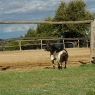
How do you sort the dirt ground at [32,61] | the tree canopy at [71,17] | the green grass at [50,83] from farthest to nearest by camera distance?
the tree canopy at [71,17]
the dirt ground at [32,61]
the green grass at [50,83]

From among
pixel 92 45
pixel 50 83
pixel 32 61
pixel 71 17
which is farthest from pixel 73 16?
pixel 50 83

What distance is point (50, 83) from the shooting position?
8758 millimetres

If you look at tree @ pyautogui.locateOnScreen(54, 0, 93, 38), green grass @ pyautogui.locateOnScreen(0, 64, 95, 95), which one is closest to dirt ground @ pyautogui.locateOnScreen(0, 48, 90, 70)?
green grass @ pyautogui.locateOnScreen(0, 64, 95, 95)

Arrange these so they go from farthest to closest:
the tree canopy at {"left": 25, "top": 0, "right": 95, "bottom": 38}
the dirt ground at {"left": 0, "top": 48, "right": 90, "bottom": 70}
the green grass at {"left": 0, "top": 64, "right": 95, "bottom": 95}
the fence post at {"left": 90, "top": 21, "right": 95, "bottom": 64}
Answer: the tree canopy at {"left": 25, "top": 0, "right": 95, "bottom": 38}
the dirt ground at {"left": 0, "top": 48, "right": 90, "bottom": 70}
the fence post at {"left": 90, "top": 21, "right": 95, "bottom": 64}
the green grass at {"left": 0, "top": 64, "right": 95, "bottom": 95}

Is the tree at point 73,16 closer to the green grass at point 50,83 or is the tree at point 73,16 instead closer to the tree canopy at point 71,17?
the tree canopy at point 71,17

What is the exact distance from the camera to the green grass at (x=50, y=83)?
297 inches

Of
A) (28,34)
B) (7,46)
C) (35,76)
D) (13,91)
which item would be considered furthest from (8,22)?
(28,34)

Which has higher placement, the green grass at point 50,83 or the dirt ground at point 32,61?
the dirt ground at point 32,61

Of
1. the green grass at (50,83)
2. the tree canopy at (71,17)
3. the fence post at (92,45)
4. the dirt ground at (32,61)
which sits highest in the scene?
the tree canopy at (71,17)

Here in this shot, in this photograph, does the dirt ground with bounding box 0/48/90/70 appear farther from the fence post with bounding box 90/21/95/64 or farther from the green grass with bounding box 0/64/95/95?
the green grass with bounding box 0/64/95/95

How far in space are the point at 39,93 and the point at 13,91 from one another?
2.37ft

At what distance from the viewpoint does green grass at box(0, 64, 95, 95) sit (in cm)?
754

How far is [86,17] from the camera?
128ft

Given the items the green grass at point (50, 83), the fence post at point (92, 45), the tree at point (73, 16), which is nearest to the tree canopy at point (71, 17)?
the tree at point (73, 16)
